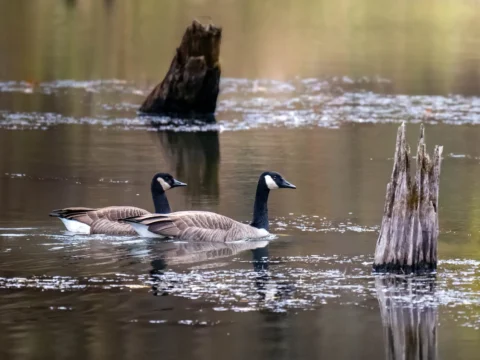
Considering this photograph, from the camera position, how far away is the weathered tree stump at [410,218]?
13195mm

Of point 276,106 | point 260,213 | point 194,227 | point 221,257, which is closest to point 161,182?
point 194,227

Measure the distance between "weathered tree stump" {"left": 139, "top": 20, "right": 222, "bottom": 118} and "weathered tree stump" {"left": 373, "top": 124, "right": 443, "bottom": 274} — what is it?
14.8 meters

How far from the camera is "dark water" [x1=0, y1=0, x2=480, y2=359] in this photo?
11016 mm

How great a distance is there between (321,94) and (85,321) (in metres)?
21.8

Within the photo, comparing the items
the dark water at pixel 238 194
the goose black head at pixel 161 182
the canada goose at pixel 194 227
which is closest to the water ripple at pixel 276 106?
the dark water at pixel 238 194

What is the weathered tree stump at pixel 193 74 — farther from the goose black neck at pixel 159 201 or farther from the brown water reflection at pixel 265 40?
the goose black neck at pixel 159 201

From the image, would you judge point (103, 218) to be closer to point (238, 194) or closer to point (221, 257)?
point (221, 257)

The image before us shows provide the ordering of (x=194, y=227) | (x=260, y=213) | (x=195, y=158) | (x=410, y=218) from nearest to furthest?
(x=410, y=218) < (x=194, y=227) < (x=260, y=213) < (x=195, y=158)

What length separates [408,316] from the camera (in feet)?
37.9

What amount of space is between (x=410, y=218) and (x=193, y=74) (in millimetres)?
15024

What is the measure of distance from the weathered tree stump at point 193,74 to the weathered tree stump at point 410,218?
1485 centimetres

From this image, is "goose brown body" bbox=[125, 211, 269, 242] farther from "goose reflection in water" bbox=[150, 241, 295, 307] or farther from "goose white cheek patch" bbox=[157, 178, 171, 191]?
"goose white cheek patch" bbox=[157, 178, 171, 191]

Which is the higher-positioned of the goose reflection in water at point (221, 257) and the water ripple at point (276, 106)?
the water ripple at point (276, 106)

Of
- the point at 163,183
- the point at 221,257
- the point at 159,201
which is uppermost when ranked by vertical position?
the point at 163,183
